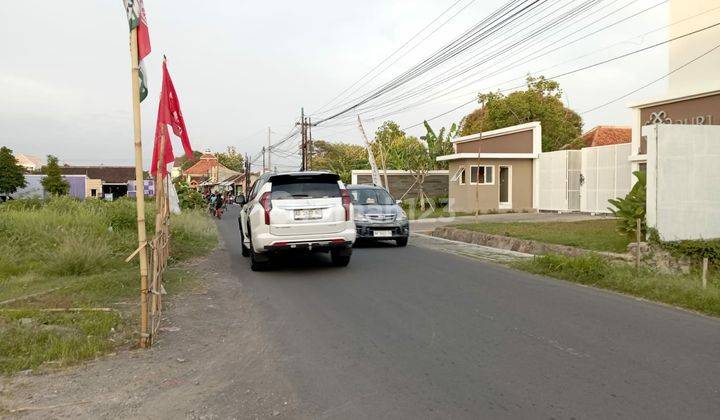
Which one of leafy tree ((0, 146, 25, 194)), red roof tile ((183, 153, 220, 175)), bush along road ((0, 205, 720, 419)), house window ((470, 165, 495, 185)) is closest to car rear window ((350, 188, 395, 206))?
bush along road ((0, 205, 720, 419))

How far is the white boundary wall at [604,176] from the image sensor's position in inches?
816

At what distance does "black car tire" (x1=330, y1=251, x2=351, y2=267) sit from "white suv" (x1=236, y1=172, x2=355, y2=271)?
0.35m

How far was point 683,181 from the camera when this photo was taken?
37.1ft

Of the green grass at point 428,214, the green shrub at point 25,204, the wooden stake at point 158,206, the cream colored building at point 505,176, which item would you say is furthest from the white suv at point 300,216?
the cream colored building at point 505,176

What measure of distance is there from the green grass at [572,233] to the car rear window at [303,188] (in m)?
5.70

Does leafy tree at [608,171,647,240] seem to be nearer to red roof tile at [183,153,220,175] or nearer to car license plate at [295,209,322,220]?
car license plate at [295,209,322,220]

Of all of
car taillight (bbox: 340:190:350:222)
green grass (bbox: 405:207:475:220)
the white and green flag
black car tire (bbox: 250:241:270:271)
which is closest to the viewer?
the white and green flag

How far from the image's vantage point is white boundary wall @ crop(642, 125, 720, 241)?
1112cm

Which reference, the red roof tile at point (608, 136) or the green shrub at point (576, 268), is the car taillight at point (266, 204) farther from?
the red roof tile at point (608, 136)

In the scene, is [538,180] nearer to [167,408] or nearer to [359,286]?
[359,286]

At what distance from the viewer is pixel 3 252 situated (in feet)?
36.9

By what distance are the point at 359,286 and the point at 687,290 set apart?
4.58 metres

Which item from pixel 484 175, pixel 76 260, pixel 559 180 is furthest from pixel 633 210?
pixel 484 175

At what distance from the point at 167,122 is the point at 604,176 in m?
19.1
